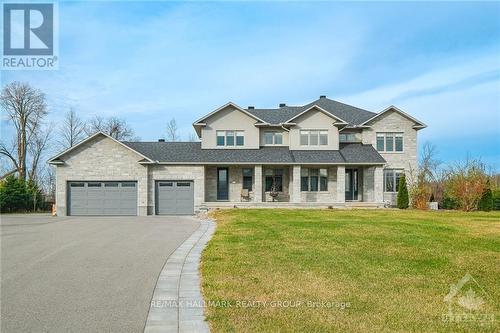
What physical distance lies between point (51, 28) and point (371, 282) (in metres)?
14.3

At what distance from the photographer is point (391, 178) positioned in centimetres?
2914

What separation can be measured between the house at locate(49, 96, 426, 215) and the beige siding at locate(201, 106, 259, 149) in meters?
0.08

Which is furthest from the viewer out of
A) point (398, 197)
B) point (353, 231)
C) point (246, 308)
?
point (398, 197)

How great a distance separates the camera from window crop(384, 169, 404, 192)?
2894cm

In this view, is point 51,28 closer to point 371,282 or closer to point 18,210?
point 371,282

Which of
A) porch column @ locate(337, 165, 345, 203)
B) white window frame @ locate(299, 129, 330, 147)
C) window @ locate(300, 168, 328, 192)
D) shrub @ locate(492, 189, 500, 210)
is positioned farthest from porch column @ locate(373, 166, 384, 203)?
shrub @ locate(492, 189, 500, 210)

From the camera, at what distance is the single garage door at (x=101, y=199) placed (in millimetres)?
25922

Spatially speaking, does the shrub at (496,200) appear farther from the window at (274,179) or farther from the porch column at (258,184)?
the porch column at (258,184)

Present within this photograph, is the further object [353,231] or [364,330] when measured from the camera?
[353,231]

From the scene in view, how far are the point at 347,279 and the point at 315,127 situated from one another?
2271 centimetres

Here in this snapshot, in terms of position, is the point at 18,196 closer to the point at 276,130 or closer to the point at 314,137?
the point at 276,130

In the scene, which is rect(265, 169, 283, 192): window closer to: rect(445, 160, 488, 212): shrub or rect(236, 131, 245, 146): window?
rect(236, 131, 245, 146): window

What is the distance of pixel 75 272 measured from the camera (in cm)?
795

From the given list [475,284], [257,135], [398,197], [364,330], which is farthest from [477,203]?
[364,330]
